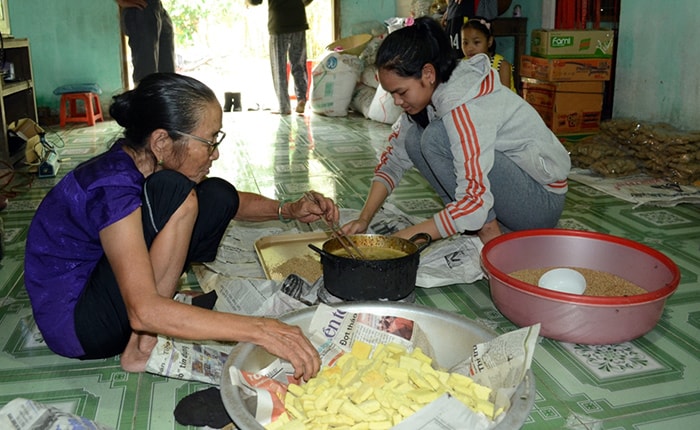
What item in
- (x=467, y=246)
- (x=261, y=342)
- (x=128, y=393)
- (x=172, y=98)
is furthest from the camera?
(x=467, y=246)

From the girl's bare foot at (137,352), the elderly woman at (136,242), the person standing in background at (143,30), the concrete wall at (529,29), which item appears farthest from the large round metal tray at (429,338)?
the person standing in background at (143,30)

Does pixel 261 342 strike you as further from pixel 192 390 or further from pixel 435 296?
pixel 435 296

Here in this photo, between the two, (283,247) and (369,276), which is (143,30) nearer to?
(283,247)

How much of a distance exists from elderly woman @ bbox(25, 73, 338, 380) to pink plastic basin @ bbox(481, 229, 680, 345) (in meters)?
0.72

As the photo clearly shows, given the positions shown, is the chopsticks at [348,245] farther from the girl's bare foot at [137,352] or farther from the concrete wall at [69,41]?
the concrete wall at [69,41]

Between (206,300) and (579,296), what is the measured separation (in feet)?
3.45

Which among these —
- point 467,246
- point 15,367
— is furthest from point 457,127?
point 15,367

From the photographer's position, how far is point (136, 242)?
50.7 inches

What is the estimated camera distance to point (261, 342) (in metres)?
1.24

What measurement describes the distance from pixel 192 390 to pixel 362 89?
4.96 meters

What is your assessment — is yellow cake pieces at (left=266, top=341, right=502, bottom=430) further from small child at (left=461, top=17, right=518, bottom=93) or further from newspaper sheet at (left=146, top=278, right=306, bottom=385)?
small child at (left=461, top=17, right=518, bottom=93)

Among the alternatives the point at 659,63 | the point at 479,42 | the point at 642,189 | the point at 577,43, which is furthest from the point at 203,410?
the point at 577,43

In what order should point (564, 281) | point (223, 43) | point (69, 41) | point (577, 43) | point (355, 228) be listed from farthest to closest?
1. point (223, 43)
2. point (69, 41)
3. point (577, 43)
4. point (355, 228)
5. point (564, 281)

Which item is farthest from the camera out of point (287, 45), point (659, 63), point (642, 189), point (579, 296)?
point (287, 45)
